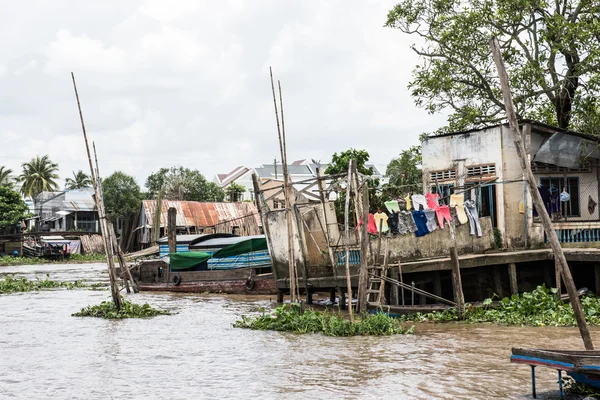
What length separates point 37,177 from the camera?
68812mm

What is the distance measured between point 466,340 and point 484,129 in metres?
8.28

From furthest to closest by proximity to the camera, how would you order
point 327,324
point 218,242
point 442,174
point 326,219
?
point 218,242
point 442,174
point 326,219
point 327,324

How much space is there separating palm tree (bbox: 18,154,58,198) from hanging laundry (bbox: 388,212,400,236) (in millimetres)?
57286

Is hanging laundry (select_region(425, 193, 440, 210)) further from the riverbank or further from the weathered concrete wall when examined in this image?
the riverbank

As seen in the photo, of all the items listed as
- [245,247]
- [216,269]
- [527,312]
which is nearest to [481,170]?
[527,312]

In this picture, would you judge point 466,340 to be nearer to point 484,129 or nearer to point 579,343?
point 579,343

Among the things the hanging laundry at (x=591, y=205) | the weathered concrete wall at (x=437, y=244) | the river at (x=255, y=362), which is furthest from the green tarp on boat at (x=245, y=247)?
the hanging laundry at (x=591, y=205)

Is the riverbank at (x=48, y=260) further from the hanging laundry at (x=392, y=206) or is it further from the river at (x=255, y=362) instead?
the hanging laundry at (x=392, y=206)

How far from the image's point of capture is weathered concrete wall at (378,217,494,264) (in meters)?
17.4

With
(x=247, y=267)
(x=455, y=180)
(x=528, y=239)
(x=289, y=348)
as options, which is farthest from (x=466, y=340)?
(x=247, y=267)

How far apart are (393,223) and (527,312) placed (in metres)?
3.88

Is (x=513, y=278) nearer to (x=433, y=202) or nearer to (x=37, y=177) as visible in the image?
(x=433, y=202)

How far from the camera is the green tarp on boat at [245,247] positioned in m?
24.4

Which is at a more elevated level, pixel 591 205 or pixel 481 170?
pixel 481 170
